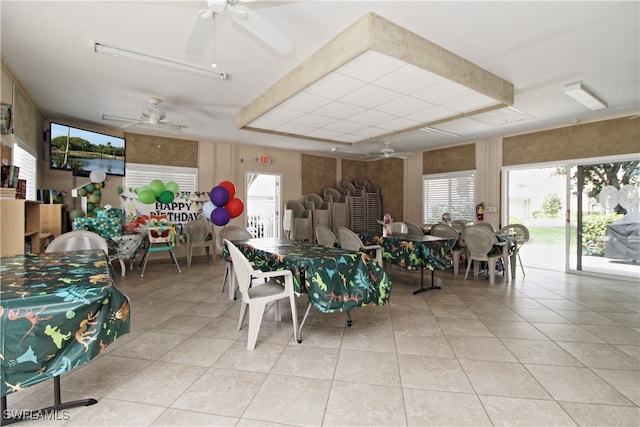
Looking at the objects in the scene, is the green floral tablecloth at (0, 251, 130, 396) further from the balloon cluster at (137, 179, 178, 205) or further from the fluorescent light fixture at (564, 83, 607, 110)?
the fluorescent light fixture at (564, 83, 607, 110)

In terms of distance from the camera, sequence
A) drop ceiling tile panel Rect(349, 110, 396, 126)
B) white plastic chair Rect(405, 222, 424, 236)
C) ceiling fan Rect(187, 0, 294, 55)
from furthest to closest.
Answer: white plastic chair Rect(405, 222, 424, 236)
drop ceiling tile panel Rect(349, 110, 396, 126)
ceiling fan Rect(187, 0, 294, 55)

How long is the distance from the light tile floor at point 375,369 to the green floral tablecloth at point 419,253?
0.60 metres

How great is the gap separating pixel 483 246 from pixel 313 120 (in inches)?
135

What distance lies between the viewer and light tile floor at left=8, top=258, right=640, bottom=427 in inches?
71.3

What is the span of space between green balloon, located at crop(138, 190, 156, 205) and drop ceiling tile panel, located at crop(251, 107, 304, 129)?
8.04 feet

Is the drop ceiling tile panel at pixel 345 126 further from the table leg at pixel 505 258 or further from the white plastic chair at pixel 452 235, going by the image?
the table leg at pixel 505 258

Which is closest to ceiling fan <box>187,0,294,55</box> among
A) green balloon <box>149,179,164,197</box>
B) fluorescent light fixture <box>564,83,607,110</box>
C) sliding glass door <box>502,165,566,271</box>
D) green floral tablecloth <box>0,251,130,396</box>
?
green floral tablecloth <box>0,251,130,396</box>

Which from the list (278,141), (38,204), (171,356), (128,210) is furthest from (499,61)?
(128,210)

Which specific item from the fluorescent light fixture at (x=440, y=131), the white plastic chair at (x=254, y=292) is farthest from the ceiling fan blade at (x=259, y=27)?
the fluorescent light fixture at (x=440, y=131)

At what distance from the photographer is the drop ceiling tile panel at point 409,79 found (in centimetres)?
288

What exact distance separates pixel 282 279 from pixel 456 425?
5.89ft

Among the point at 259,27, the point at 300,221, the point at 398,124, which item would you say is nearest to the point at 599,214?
the point at 398,124

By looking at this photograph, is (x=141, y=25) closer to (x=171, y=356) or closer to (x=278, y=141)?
(x=171, y=356)

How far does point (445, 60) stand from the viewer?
2980mm
